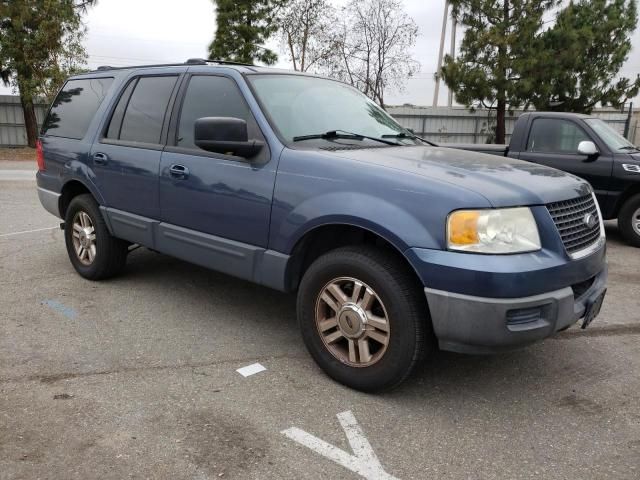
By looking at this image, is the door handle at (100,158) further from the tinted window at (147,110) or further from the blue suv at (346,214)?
the tinted window at (147,110)

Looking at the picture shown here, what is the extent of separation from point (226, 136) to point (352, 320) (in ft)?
4.39

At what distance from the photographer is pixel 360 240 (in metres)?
3.41

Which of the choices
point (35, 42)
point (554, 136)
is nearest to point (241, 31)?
point (35, 42)

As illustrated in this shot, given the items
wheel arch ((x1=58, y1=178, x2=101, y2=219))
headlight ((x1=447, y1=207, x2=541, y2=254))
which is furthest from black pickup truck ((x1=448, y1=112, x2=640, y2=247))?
headlight ((x1=447, y1=207, x2=541, y2=254))

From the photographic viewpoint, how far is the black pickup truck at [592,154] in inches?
295

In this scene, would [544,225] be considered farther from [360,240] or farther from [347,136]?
[347,136]

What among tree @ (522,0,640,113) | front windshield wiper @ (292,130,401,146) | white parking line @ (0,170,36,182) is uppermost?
tree @ (522,0,640,113)

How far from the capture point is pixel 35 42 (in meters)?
20.3

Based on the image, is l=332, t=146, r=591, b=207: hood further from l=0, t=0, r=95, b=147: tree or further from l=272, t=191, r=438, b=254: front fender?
l=0, t=0, r=95, b=147: tree

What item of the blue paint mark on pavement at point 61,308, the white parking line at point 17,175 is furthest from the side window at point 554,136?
the white parking line at point 17,175

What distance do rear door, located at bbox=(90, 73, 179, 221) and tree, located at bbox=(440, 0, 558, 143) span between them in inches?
740

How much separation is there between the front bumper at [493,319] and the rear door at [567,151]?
5.37 m

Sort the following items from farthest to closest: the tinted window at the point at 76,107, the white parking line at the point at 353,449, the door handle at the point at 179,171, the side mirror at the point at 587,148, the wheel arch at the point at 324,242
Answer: the side mirror at the point at 587,148 < the tinted window at the point at 76,107 < the door handle at the point at 179,171 < the wheel arch at the point at 324,242 < the white parking line at the point at 353,449

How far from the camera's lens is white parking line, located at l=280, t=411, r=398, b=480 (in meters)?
2.57
